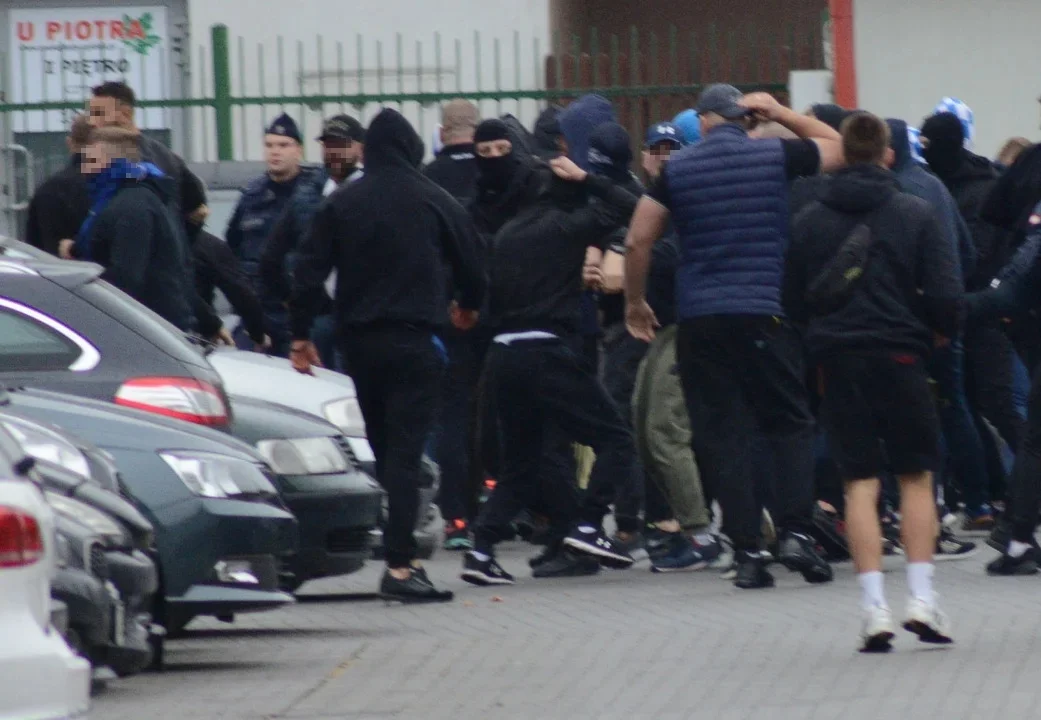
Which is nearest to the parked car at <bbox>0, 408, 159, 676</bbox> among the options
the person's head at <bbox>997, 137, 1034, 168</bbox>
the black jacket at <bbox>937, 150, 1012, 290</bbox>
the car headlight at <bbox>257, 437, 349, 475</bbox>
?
the car headlight at <bbox>257, 437, 349, 475</bbox>

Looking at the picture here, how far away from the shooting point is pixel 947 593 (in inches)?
363

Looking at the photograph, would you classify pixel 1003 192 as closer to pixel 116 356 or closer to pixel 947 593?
pixel 947 593

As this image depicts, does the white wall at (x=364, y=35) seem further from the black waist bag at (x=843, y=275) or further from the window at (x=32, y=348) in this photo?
the black waist bag at (x=843, y=275)

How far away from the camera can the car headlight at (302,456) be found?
29.6 feet

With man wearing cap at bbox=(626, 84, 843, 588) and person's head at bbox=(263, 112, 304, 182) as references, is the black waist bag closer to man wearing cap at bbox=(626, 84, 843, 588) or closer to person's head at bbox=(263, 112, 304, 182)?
man wearing cap at bbox=(626, 84, 843, 588)

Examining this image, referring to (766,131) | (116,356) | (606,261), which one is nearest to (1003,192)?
(766,131)

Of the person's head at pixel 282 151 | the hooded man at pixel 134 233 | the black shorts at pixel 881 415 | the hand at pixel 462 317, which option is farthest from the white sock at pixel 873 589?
the person's head at pixel 282 151

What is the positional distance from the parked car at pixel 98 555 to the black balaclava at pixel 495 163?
3.90m

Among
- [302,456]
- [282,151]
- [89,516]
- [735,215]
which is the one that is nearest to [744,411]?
[735,215]

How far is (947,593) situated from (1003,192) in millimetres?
2088

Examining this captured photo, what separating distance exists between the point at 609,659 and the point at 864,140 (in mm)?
1951

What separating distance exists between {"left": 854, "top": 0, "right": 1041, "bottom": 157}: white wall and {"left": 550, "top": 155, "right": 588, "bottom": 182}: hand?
24.2ft

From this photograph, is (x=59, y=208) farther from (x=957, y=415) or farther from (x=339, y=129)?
(x=957, y=415)

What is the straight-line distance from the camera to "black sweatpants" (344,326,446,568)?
9359 mm
